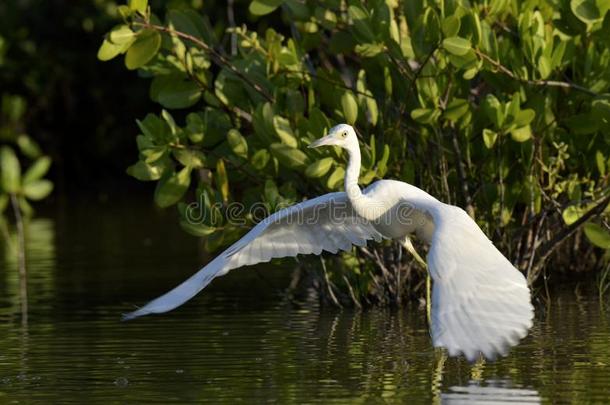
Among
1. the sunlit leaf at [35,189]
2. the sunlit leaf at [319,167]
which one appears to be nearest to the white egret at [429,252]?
the sunlit leaf at [319,167]

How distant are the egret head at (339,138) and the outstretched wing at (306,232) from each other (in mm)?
380

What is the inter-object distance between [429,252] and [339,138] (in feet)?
6.01

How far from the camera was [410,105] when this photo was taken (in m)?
10.3

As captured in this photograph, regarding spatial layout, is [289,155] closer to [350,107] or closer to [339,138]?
[350,107]

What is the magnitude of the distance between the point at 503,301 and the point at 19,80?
2112 centimetres

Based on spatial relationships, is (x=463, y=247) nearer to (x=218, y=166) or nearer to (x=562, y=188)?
(x=562, y=188)

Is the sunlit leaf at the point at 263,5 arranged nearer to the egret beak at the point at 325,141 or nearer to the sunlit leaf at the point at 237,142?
the sunlit leaf at the point at 237,142

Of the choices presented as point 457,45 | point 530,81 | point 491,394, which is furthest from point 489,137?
point 491,394

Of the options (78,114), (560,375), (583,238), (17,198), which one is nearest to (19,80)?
(78,114)

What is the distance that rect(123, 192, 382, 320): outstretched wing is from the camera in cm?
889

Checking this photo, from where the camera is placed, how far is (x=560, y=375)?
305 inches

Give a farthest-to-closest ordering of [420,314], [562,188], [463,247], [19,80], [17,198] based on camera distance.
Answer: [19,80], [17,198], [420,314], [562,188], [463,247]

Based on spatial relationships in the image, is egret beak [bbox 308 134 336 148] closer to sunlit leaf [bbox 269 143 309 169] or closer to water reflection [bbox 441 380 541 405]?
sunlit leaf [bbox 269 143 309 169]

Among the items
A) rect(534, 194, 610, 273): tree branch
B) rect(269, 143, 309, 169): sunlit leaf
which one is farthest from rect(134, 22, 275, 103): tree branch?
rect(534, 194, 610, 273): tree branch
